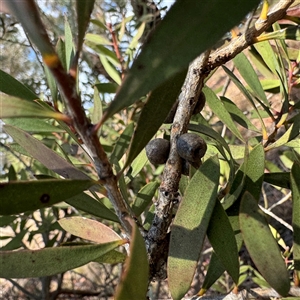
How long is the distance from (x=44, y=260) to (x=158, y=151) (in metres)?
0.21

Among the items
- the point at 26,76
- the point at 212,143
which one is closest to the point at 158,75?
the point at 212,143

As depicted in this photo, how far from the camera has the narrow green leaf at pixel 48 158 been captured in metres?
0.43

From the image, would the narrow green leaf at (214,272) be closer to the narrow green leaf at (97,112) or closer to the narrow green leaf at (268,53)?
the narrow green leaf at (97,112)

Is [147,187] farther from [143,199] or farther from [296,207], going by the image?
[296,207]

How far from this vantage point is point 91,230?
1.63 feet

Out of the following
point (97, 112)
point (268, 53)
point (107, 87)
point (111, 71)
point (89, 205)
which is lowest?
point (89, 205)

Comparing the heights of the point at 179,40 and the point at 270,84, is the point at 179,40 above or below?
below

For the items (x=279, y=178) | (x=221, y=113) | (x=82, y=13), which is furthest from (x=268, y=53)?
(x=82, y=13)

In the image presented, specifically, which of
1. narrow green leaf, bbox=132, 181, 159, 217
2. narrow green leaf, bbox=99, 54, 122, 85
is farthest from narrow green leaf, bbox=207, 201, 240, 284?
narrow green leaf, bbox=99, 54, 122, 85

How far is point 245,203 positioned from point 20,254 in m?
0.22

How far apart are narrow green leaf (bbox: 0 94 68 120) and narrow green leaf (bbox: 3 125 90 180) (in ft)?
0.37

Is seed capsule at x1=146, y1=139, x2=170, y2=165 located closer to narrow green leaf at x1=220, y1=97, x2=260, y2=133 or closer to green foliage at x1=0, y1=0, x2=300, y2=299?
green foliage at x1=0, y1=0, x2=300, y2=299

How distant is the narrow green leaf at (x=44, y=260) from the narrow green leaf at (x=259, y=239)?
149mm

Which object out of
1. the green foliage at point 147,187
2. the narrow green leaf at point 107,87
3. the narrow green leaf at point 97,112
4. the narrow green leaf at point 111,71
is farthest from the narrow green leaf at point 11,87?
the narrow green leaf at point 111,71
